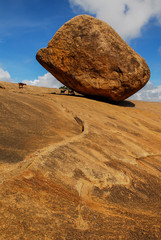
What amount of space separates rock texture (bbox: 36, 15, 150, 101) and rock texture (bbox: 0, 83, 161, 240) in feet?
16.4

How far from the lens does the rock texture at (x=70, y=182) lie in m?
1.83

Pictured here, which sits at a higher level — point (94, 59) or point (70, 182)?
point (94, 59)

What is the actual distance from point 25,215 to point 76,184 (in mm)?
897

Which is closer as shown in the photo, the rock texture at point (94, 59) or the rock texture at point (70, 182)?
the rock texture at point (70, 182)

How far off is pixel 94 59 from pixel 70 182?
730 centimetres

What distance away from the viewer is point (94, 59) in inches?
339

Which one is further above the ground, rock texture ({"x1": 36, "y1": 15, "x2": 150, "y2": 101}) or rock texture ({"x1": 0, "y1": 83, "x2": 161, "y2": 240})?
rock texture ({"x1": 36, "y1": 15, "x2": 150, "y2": 101})

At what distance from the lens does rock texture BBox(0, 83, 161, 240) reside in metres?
1.83

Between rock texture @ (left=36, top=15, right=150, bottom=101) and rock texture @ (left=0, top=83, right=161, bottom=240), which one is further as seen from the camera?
rock texture @ (left=36, top=15, right=150, bottom=101)

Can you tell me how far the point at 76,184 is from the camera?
253cm

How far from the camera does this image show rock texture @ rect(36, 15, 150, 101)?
28.4 feet

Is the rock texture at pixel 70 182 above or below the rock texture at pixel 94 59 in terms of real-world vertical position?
below

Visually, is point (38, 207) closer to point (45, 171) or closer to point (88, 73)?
point (45, 171)

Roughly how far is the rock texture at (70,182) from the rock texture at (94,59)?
499 cm
